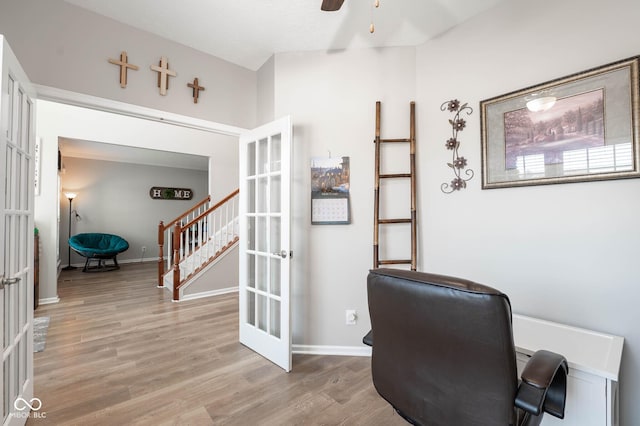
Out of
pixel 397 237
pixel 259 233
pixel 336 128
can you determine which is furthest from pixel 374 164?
pixel 259 233

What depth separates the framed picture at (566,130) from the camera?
1395 mm

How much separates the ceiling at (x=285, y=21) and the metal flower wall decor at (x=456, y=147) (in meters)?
0.63

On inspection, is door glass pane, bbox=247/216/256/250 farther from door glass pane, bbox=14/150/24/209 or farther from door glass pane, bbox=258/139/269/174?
door glass pane, bbox=14/150/24/209

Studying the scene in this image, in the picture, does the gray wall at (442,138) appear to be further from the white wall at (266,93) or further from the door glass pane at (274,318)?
the door glass pane at (274,318)

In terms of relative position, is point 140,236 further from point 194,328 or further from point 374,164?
point 374,164

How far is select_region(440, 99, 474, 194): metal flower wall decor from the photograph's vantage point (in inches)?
80.3

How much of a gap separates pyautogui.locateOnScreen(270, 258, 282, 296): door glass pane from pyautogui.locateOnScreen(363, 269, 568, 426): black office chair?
1340 millimetres

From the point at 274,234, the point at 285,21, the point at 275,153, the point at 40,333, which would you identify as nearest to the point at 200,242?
the point at 40,333

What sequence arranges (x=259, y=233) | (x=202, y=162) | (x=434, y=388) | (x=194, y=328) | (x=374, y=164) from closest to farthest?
(x=434, y=388) → (x=374, y=164) → (x=259, y=233) → (x=194, y=328) → (x=202, y=162)

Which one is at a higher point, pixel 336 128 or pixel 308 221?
pixel 336 128

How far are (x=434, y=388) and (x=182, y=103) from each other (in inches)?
103

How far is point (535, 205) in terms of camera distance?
1.69 metres

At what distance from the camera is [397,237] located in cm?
229

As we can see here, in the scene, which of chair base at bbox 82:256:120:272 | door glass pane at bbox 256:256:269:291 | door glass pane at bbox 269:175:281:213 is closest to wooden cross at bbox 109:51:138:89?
door glass pane at bbox 269:175:281:213
